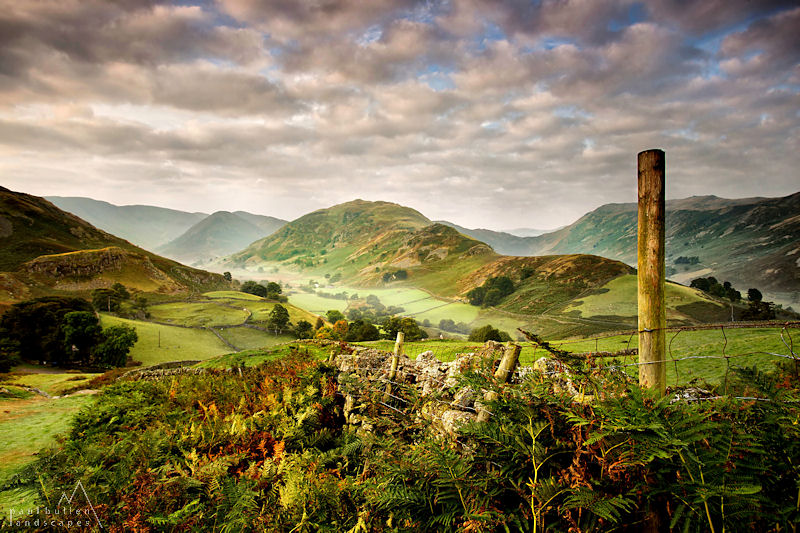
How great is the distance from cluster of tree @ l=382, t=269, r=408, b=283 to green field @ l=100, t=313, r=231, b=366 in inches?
4890

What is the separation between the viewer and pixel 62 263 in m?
104

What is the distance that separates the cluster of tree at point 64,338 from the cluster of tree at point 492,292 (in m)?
81.5

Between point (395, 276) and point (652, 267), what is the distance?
179 metres

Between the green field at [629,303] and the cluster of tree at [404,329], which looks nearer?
the green field at [629,303]

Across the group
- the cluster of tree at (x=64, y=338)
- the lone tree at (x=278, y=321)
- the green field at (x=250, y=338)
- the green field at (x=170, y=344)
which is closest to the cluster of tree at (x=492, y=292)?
the lone tree at (x=278, y=321)

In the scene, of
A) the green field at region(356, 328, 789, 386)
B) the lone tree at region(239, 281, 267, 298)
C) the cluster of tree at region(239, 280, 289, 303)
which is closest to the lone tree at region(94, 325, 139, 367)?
the green field at region(356, 328, 789, 386)

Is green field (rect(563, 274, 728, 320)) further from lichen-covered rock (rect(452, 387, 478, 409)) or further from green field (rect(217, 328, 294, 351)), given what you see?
green field (rect(217, 328, 294, 351))

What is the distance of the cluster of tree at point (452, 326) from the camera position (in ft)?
277

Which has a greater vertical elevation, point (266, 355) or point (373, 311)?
point (266, 355)

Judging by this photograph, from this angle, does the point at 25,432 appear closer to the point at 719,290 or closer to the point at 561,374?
the point at 561,374

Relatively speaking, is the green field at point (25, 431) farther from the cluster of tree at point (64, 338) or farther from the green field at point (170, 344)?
the green field at point (170, 344)

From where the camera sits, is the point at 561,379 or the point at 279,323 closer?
the point at 561,379

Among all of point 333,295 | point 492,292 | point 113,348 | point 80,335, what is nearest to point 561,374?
point 113,348

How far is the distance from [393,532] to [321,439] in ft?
9.93
